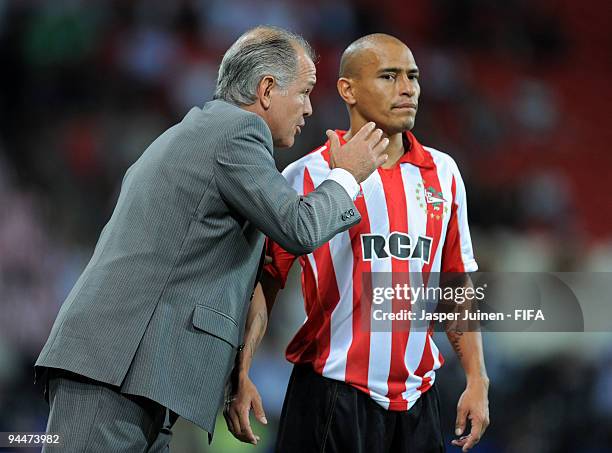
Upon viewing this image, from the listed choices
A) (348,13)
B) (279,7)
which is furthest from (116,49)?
(348,13)

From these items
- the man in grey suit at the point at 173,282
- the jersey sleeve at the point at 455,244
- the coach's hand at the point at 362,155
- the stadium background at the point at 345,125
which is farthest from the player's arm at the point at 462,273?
the stadium background at the point at 345,125

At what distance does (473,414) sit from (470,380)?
0.34ft

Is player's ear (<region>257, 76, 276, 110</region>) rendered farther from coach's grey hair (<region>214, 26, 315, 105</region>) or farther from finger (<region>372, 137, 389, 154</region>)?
finger (<region>372, 137, 389, 154</region>)

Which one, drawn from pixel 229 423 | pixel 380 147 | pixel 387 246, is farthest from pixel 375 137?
pixel 229 423

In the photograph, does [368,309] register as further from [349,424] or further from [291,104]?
[291,104]

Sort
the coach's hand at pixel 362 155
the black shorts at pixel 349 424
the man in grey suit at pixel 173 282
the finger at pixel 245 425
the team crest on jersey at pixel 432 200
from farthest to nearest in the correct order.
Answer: the team crest on jersey at pixel 432 200 < the black shorts at pixel 349 424 < the finger at pixel 245 425 < the coach's hand at pixel 362 155 < the man in grey suit at pixel 173 282

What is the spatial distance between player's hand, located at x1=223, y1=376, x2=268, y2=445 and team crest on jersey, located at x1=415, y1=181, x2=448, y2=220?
2.33 feet

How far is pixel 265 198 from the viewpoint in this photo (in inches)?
74.6

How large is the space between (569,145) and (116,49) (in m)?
2.95

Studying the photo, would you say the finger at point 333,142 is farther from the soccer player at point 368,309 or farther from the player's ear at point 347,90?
the player's ear at point 347,90

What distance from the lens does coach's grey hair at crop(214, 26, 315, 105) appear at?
82.5 inches

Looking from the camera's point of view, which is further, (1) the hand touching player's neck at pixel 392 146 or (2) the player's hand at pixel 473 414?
(1) the hand touching player's neck at pixel 392 146

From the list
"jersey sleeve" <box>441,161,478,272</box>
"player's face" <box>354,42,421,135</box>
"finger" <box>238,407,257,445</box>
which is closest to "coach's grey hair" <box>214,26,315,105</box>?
"player's face" <box>354,42,421,135</box>

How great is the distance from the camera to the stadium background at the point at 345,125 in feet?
13.8
